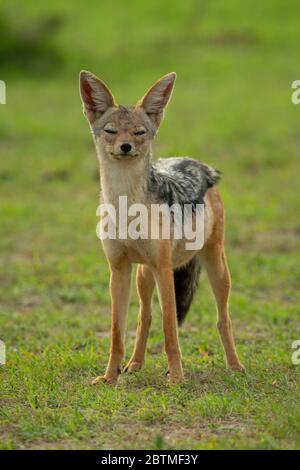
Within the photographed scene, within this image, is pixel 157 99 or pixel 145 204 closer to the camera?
pixel 145 204

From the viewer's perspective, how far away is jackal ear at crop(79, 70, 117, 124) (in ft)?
21.9

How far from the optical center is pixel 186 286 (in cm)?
746

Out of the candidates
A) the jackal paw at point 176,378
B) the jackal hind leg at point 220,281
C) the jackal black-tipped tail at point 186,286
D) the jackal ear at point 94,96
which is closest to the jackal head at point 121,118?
the jackal ear at point 94,96

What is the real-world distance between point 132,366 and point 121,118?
1.94 meters

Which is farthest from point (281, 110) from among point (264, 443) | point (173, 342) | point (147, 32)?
point (264, 443)

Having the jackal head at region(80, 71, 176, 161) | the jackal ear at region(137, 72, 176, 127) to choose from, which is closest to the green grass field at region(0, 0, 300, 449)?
the jackal head at region(80, 71, 176, 161)

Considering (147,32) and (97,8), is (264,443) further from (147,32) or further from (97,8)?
(97,8)

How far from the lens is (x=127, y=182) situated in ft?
21.4

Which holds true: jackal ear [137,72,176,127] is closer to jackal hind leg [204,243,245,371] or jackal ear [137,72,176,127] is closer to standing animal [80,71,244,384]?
standing animal [80,71,244,384]

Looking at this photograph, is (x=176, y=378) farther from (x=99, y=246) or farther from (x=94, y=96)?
(x=99, y=246)

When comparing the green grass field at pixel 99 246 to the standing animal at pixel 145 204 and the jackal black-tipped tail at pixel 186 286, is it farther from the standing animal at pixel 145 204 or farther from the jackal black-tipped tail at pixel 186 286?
the jackal black-tipped tail at pixel 186 286

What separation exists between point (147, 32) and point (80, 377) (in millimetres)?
22284

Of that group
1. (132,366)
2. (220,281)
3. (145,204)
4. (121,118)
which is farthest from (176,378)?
(121,118)

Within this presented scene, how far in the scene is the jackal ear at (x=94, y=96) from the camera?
6.66 metres
